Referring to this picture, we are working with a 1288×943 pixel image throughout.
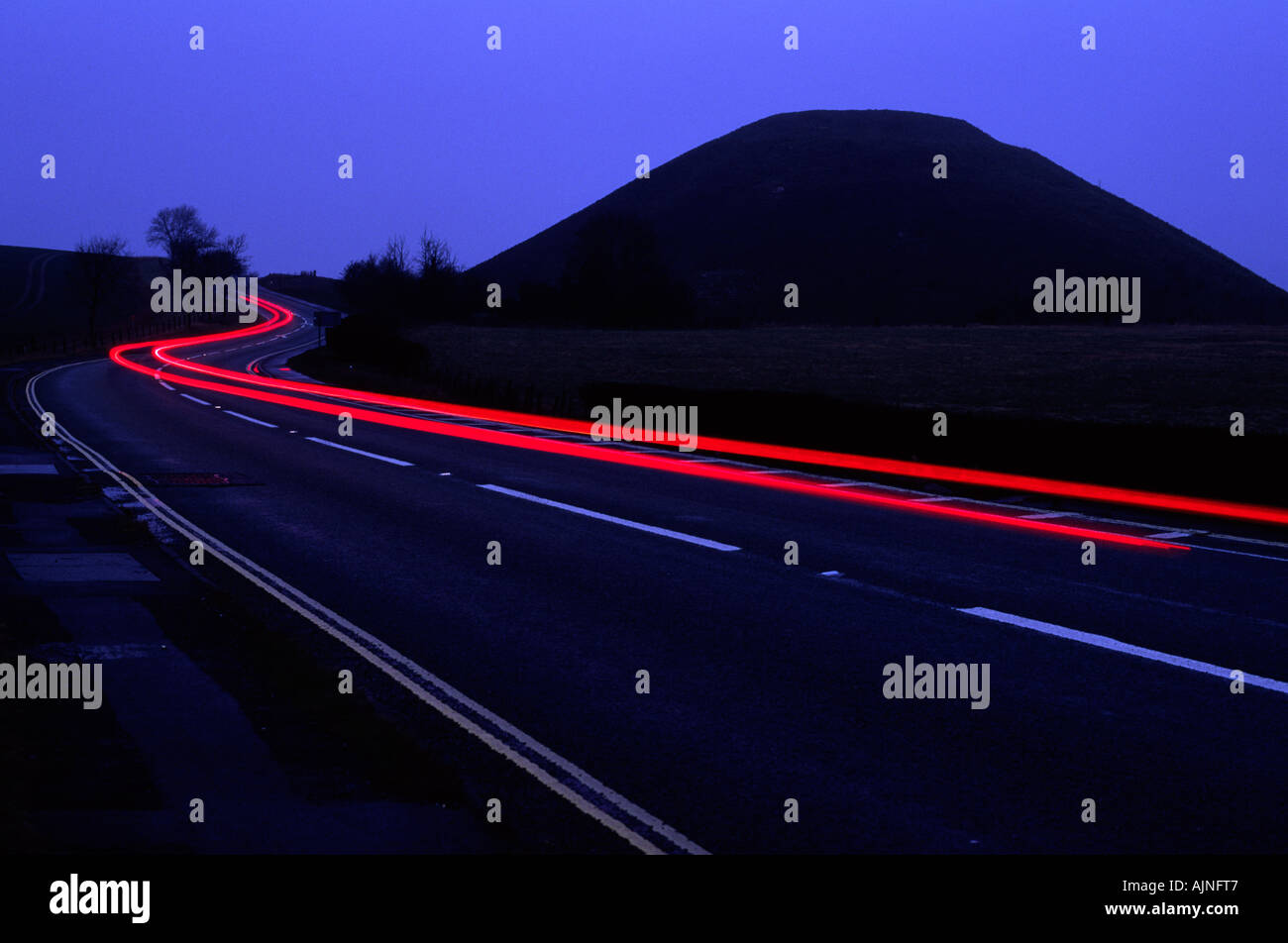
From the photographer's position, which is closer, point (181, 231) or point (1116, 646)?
point (1116, 646)

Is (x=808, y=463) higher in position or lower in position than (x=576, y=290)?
lower

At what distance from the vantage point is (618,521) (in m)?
13.6

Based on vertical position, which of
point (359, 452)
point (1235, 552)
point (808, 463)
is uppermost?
point (359, 452)

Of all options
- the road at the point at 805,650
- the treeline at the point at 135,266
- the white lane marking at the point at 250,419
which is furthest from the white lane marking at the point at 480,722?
the treeline at the point at 135,266

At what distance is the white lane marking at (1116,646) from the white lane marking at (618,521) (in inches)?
137

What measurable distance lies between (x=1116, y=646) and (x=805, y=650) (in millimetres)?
2154

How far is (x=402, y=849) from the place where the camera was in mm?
4734

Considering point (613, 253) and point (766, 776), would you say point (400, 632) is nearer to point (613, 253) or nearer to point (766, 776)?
point (766, 776)

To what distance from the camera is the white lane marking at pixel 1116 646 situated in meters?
7.16

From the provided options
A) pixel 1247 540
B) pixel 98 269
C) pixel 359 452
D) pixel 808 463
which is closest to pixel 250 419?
pixel 359 452

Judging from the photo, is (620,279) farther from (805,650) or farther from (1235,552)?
(805,650)

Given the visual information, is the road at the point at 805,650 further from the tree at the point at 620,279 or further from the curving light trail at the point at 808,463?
the tree at the point at 620,279
